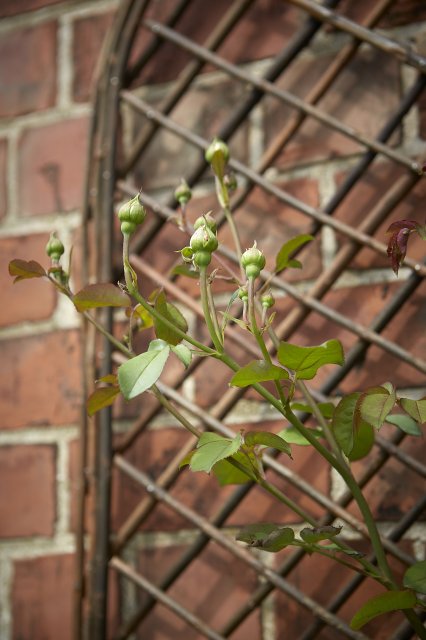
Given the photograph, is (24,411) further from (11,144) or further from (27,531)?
(11,144)

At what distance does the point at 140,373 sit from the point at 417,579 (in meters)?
0.22

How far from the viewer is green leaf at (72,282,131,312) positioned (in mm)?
537

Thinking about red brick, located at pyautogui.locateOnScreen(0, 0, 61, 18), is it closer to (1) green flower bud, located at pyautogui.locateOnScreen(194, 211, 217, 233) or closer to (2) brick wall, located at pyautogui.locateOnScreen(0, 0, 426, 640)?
(2) brick wall, located at pyautogui.locateOnScreen(0, 0, 426, 640)

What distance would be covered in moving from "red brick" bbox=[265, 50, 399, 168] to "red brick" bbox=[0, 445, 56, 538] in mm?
427

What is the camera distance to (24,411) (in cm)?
99

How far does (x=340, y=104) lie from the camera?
2.92ft

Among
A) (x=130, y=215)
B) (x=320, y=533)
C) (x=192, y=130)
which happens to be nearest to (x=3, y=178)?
(x=192, y=130)

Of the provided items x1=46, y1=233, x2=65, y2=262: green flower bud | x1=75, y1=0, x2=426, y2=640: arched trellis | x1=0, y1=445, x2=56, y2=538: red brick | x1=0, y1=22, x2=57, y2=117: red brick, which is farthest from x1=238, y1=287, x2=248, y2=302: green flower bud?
x1=0, y1=22, x2=57, y2=117: red brick

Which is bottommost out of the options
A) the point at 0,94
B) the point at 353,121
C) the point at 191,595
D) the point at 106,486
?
the point at 191,595

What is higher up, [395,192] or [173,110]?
[173,110]

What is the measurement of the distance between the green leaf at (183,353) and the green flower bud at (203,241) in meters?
0.07

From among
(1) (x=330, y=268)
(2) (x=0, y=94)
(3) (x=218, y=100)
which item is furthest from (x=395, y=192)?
(2) (x=0, y=94)

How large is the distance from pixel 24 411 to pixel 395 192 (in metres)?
0.49

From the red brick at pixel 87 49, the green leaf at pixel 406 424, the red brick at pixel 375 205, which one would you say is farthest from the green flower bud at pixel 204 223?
the red brick at pixel 87 49
